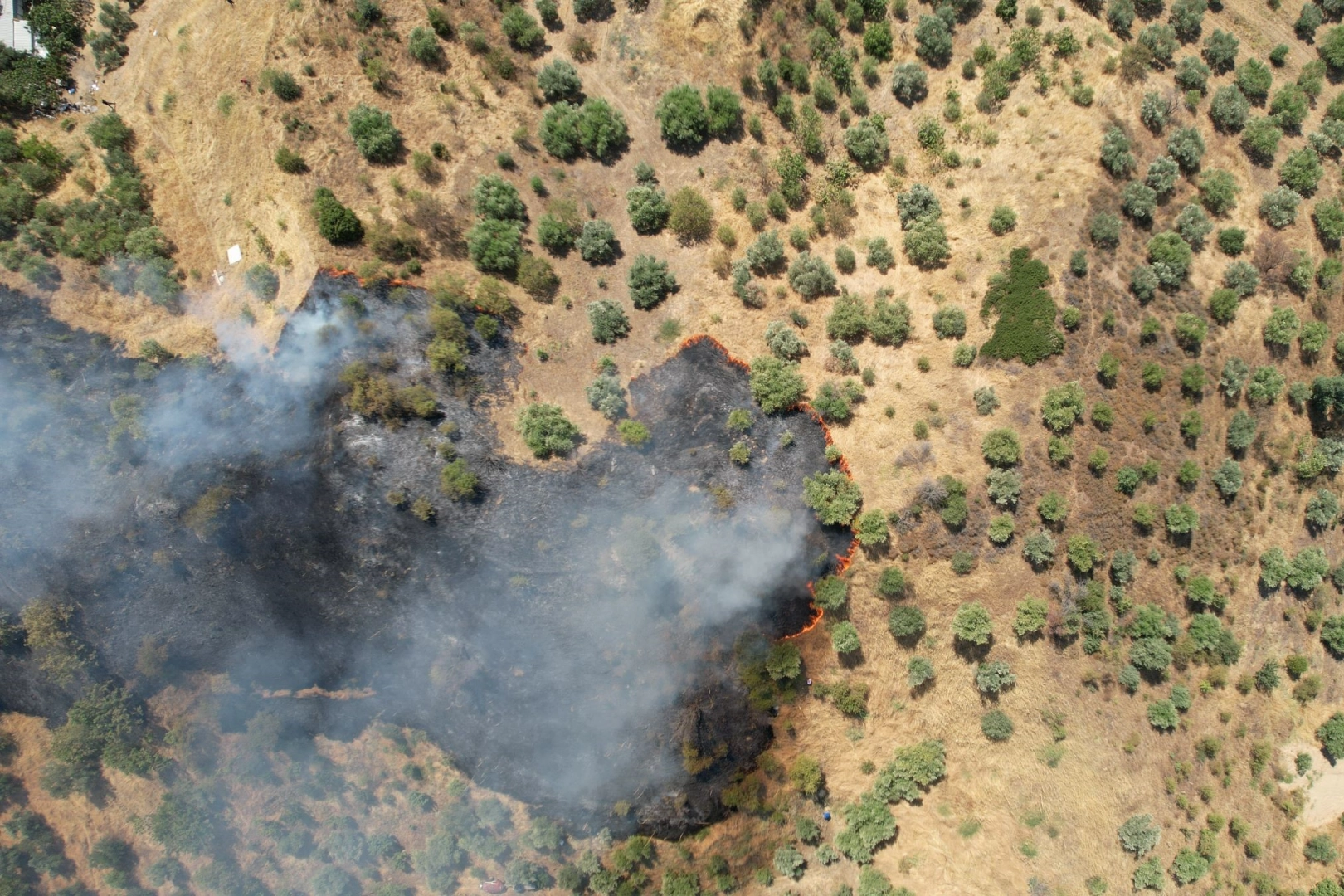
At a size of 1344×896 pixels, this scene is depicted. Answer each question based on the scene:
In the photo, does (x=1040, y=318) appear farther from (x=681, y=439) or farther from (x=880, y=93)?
(x=681, y=439)

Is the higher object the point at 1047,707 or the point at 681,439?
the point at 681,439

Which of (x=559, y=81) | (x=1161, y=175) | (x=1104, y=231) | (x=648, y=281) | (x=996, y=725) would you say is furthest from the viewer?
(x=559, y=81)

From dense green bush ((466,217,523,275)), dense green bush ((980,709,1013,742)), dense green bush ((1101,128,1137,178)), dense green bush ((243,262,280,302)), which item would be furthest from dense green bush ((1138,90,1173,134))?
dense green bush ((243,262,280,302))

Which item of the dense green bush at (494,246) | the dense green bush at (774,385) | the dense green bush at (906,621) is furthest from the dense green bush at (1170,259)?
the dense green bush at (494,246)

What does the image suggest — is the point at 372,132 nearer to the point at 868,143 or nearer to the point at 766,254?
the point at 766,254

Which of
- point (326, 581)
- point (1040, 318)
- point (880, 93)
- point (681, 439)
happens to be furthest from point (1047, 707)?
point (326, 581)

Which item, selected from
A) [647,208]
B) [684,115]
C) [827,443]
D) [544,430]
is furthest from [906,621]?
[684,115]

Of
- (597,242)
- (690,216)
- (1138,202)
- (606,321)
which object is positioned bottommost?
(606,321)

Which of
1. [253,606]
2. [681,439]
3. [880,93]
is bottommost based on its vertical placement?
[253,606]
